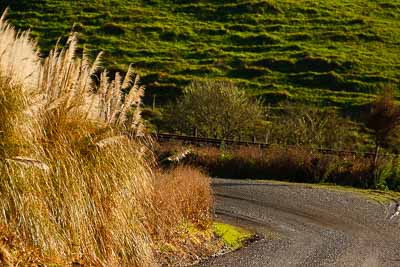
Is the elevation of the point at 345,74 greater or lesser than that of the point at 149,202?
lesser

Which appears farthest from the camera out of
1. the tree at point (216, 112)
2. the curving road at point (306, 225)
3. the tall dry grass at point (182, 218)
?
the tree at point (216, 112)

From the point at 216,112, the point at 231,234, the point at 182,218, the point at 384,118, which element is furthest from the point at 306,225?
the point at 216,112

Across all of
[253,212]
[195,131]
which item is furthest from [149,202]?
[195,131]

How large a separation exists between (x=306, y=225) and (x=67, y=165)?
959cm

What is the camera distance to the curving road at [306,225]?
521 inches

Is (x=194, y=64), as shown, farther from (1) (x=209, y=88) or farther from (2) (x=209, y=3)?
(1) (x=209, y=88)

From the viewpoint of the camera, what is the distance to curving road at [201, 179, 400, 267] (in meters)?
13.2

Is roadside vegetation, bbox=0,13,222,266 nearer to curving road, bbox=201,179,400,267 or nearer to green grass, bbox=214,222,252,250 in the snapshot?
curving road, bbox=201,179,400,267

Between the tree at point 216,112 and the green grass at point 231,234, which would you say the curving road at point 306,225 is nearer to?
the green grass at point 231,234

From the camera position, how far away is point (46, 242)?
330 inches

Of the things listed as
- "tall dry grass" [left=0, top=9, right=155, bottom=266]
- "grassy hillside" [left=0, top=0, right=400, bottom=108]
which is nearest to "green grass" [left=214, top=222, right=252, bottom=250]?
"tall dry grass" [left=0, top=9, right=155, bottom=266]

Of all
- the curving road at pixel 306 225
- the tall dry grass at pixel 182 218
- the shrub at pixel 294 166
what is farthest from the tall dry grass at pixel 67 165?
the shrub at pixel 294 166

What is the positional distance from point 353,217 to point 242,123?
53.8ft

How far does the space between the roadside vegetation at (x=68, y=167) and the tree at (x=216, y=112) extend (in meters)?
24.7
